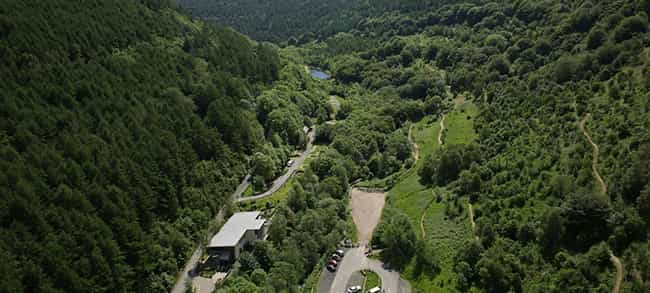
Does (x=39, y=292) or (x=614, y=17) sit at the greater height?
(x=614, y=17)

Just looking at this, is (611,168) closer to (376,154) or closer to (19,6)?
(376,154)

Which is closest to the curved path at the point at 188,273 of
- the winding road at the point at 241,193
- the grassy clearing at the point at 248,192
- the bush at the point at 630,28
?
the winding road at the point at 241,193

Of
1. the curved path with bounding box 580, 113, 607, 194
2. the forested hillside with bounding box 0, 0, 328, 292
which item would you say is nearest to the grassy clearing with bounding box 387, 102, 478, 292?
the curved path with bounding box 580, 113, 607, 194

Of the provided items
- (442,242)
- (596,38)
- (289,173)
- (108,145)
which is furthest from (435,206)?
(108,145)

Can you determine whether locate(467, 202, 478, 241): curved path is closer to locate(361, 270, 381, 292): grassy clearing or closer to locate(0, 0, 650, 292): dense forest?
locate(0, 0, 650, 292): dense forest

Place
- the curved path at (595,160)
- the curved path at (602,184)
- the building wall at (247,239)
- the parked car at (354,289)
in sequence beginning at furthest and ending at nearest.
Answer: the building wall at (247,239), the parked car at (354,289), the curved path at (595,160), the curved path at (602,184)

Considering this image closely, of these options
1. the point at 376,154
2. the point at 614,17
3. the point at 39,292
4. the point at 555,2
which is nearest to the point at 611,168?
the point at 614,17

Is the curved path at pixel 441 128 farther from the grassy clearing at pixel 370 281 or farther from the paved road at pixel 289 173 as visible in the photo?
the grassy clearing at pixel 370 281
